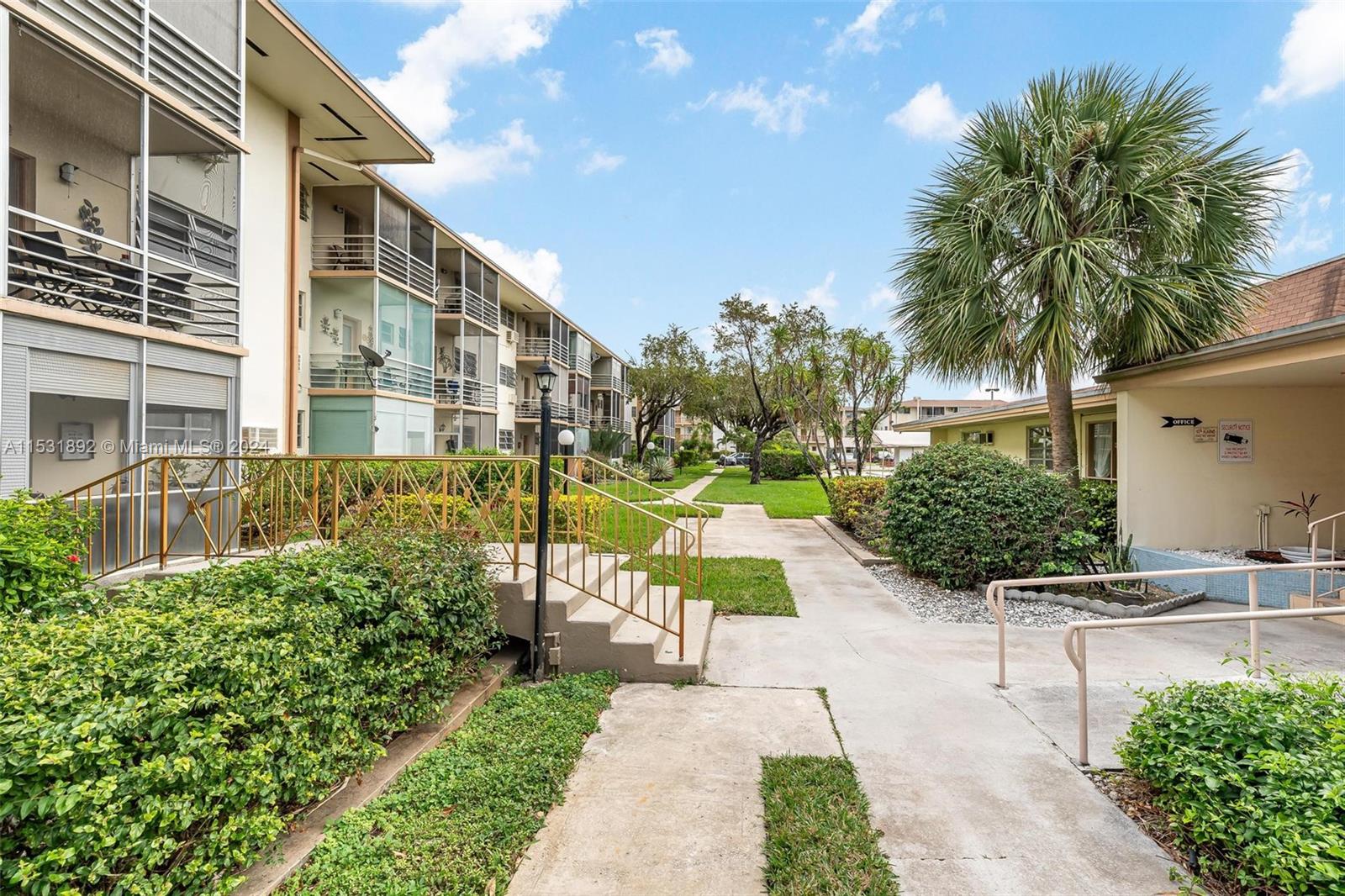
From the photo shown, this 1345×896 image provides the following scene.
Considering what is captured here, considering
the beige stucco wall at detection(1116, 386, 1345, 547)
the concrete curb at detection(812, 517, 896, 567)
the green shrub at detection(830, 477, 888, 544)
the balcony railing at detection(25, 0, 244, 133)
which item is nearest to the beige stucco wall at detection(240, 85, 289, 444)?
the balcony railing at detection(25, 0, 244, 133)

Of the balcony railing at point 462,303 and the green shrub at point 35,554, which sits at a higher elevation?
the balcony railing at point 462,303

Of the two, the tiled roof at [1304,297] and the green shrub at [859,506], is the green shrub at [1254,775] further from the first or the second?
the tiled roof at [1304,297]

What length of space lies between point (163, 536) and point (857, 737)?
5.72 metres

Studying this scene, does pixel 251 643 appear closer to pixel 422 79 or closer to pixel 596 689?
pixel 596 689

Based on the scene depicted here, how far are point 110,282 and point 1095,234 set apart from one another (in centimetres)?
1234

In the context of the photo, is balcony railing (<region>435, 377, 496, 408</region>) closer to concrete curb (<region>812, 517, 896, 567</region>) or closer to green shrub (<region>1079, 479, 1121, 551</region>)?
concrete curb (<region>812, 517, 896, 567</region>)

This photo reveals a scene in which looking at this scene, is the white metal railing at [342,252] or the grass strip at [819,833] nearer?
the grass strip at [819,833]

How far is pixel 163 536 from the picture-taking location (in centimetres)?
504

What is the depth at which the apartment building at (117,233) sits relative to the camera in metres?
5.39

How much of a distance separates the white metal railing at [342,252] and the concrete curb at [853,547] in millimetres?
12025

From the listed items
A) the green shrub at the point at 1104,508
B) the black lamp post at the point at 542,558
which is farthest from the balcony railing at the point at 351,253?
the green shrub at the point at 1104,508

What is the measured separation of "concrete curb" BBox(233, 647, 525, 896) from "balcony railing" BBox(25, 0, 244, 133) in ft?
23.8

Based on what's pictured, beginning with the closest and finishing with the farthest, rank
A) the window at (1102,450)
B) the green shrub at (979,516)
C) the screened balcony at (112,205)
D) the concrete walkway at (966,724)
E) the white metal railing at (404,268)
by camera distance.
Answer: the concrete walkway at (966,724), the screened balcony at (112,205), the green shrub at (979,516), the window at (1102,450), the white metal railing at (404,268)

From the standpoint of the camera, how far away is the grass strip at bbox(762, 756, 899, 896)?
2.68 metres
